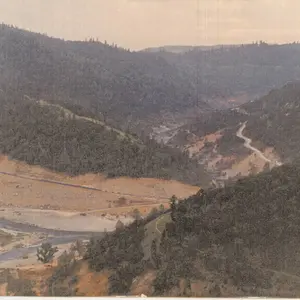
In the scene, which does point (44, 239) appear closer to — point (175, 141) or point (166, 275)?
point (166, 275)

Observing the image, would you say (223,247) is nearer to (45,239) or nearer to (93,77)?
(45,239)

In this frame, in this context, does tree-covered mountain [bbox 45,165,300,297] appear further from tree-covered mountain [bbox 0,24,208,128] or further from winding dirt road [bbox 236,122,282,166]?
tree-covered mountain [bbox 0,24,208,128]

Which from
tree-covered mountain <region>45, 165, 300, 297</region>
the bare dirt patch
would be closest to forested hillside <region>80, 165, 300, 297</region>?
tree-covered mountain <region>45, 165, 300, 297</region>

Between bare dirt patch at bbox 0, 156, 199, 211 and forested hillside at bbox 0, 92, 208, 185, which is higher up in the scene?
forested hillside at bbox 0, 92, 208, 185

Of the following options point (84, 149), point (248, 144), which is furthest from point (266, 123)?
point (84, 149)

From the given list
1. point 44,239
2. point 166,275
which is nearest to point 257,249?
point 166,275

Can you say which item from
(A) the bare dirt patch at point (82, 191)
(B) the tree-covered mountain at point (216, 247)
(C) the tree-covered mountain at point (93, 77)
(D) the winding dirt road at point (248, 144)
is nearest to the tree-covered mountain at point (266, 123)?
(D) the winding dirt road at point (248, 144)
